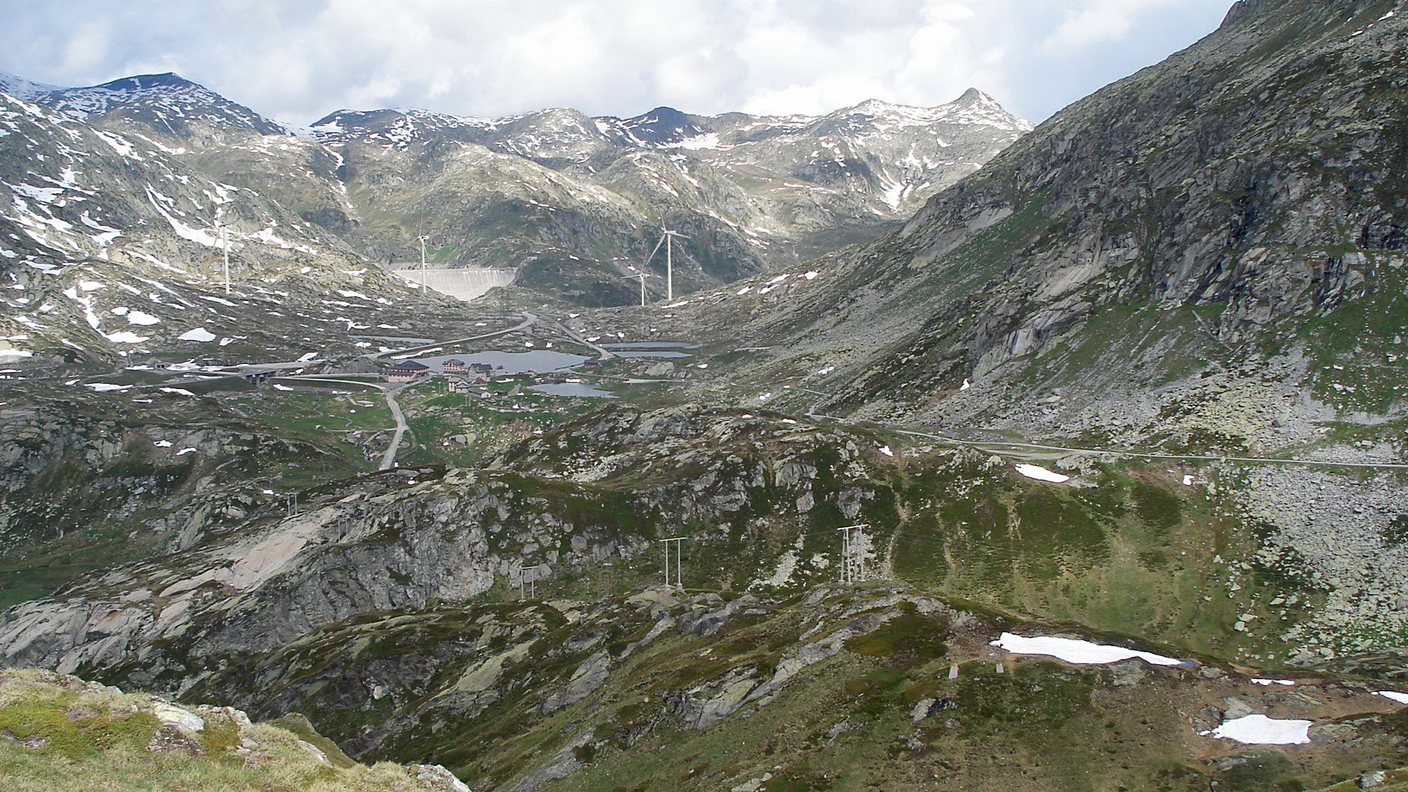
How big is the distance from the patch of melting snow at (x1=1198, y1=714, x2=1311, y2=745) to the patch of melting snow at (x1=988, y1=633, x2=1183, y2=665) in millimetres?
6004

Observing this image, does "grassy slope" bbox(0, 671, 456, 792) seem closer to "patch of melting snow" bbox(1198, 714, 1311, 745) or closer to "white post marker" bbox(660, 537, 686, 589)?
"patch of melting snow" bbox(1198, 714, 1311, 745)

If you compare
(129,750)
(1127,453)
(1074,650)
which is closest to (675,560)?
(1127,453)

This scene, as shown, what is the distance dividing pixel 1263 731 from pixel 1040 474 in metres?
70.2

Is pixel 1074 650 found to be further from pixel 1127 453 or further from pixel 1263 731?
pixel 1127 453

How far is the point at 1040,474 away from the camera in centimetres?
10912

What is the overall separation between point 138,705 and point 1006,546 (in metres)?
84.5

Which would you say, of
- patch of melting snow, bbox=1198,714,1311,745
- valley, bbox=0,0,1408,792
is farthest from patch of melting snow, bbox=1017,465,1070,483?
patch of melting snow, bbox=1198,714,1311,745

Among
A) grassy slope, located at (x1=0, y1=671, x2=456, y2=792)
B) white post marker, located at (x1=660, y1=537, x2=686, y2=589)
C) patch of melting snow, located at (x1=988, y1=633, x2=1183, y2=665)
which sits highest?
grassy slope, located at (x1=0, y1=671, x2=456, y2=792)

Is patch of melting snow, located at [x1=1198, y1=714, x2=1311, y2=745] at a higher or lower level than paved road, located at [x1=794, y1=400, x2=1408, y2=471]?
lower

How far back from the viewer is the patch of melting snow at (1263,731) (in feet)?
132

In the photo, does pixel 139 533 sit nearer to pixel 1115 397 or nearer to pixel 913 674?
pixel 913 674

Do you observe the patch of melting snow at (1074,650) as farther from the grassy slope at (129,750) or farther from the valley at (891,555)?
the grassy slope at (129,750)

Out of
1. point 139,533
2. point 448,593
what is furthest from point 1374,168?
point 139,533

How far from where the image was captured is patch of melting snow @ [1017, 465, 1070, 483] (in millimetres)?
107575
